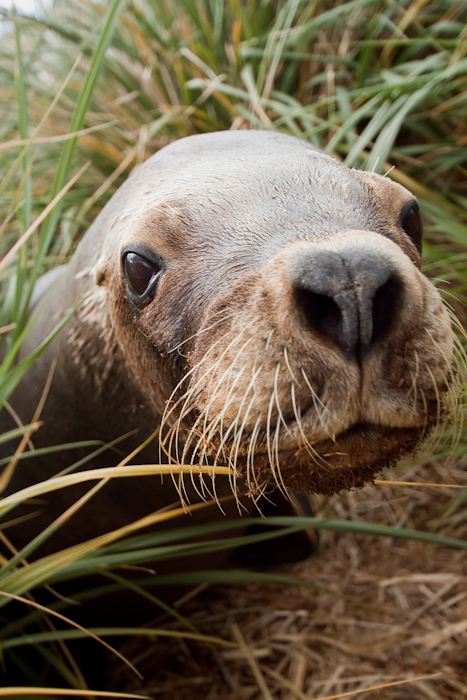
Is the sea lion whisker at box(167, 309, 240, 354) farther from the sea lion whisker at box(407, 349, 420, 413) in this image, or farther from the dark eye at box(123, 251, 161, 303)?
the sea lion whisker at box(407, 349, 420, 413)

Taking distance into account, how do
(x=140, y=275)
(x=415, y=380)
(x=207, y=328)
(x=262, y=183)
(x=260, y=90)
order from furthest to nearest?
(x=260, y=90), (x=140, y=275), (x=262, y=183), (x=207, y=328), (x=415, y=380)

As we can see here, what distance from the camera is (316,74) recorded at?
3.60m

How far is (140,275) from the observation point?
1.64 m

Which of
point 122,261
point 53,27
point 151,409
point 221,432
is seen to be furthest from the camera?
point 53,27

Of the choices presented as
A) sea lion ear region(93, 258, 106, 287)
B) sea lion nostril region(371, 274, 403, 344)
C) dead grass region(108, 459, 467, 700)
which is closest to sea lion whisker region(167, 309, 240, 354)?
sea lion nostril region(371, 274, 403, 344)

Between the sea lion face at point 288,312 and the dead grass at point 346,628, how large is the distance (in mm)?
1198

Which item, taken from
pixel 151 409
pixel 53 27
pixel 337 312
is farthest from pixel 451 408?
pixel 53 27

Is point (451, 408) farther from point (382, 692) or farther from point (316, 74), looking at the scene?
point (316, 74)

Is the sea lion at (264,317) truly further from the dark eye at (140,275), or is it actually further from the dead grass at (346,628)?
the dead grass at (346,628)

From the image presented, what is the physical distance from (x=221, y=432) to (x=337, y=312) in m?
A: 0.34

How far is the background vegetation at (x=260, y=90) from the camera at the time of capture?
297cm

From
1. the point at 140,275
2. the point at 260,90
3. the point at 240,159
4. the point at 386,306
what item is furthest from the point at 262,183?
the point at 260,90

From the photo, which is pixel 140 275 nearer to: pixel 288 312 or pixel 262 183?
pixel 262 183

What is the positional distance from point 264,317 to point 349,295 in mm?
180
